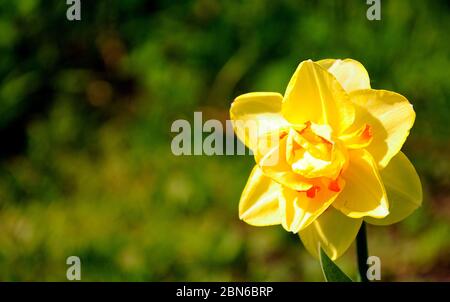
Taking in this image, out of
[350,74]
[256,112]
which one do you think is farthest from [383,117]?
[256,112]

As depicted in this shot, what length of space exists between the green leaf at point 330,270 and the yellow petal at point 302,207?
47 millimetres

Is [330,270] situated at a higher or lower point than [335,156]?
lower

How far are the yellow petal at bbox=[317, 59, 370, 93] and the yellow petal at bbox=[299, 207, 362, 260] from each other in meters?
0.18

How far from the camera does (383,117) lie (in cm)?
104

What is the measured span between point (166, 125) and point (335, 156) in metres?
1.34

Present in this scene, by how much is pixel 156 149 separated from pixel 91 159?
211 millimetres

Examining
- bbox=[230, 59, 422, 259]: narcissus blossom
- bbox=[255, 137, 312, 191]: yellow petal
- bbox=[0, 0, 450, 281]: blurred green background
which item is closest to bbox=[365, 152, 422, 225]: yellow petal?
bbox=[230, 59, 422, 259]: narcissus blossom

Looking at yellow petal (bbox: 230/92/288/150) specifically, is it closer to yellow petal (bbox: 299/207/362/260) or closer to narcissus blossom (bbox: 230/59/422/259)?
narcissus blossom (bbox: 230/59/422/259)

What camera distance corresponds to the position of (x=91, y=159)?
2.33 meters

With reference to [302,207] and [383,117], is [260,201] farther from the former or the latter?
[383,117]

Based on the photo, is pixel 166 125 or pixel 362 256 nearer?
pixel 362 256

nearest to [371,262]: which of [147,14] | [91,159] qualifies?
[91,159]

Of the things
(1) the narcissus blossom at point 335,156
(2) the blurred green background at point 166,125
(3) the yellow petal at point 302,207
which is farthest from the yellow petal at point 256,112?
(2) the blurred green background at point 166,125

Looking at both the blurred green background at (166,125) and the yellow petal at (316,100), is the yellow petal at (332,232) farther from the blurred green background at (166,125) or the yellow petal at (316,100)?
the blurred green background at (166,125)
